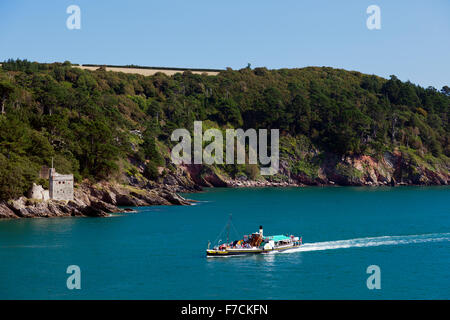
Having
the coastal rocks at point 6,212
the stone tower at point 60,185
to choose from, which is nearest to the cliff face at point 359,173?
the stone tower at point 60,185

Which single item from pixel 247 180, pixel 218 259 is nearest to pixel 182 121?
pixel 247 180

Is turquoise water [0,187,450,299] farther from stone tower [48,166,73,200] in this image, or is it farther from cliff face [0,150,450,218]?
stone tower [48,166,73,200]

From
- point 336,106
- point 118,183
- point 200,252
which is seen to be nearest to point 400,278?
point 200,252

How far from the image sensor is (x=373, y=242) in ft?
232

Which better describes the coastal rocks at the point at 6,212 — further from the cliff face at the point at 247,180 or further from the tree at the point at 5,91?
the tree at the point at 5,91

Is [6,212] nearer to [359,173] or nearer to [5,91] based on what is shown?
[5,91]

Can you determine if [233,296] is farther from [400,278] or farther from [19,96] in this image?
[19,96]

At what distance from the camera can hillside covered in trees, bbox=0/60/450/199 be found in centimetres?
11122

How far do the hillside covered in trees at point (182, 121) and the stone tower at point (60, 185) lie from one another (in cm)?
1427

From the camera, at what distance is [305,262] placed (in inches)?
2344

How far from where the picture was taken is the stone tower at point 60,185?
88250mm

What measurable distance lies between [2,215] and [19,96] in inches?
1745

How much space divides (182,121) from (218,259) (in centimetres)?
10694

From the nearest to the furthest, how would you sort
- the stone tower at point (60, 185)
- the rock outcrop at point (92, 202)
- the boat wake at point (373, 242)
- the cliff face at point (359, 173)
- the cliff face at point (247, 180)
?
the boat wake at point (373, 242), the rock outcrop at point (92, 202), the stone tower at point (60, 185), the cliff face at point (247, 180), the cliff face at point (359, 173)
